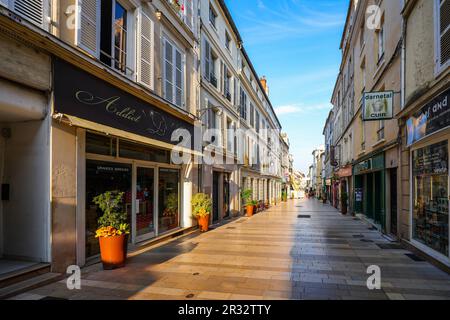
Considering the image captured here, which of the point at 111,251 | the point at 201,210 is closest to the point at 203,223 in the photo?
the point at 201,210

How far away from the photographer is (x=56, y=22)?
19.3ft

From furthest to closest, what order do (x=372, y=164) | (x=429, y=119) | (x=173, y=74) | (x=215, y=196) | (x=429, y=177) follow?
(x=215, y=196), (x=372, y=164), (x=173, y=74), (x=429, y=177), (x=429, y=119)

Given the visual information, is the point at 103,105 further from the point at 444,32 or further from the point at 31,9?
the point at 444,32

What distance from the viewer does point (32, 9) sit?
548cm

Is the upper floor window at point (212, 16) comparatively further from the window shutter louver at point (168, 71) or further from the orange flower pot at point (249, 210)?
the orange flower pot at point (249, 210)

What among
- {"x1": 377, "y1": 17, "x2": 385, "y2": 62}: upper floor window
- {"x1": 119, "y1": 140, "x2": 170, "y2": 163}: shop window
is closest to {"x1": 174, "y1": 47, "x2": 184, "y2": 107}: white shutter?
{"x1": 119, "y1": 140, "x2": 170, "y2": 163}: shop window

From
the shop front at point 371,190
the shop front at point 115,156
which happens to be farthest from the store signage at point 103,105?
the shop front at point 371,190

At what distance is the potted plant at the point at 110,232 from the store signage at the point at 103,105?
5.50 feet

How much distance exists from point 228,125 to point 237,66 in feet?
13.3

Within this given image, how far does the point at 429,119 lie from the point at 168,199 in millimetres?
7553

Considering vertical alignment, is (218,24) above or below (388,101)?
above

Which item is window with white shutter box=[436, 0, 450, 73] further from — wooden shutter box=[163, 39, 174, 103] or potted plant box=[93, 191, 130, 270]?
wooden shutter box=[163, 39, 174, 103]
